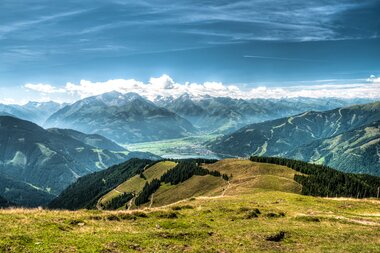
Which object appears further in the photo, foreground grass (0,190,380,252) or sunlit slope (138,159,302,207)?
sunlit slope (138,159,302,207)

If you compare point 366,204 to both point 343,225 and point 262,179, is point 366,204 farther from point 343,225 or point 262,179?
point 262,179

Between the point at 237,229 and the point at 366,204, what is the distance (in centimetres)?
4888

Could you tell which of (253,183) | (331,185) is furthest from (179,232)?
(331,185)

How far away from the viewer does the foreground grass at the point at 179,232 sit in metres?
30.4

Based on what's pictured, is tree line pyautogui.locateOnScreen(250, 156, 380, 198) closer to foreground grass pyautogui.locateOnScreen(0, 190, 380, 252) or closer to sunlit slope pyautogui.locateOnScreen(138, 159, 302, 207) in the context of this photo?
sunlit slope pyautogui.locateOnScreen(138, 159, 302, 207)

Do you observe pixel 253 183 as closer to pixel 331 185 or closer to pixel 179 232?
pixel 331 185

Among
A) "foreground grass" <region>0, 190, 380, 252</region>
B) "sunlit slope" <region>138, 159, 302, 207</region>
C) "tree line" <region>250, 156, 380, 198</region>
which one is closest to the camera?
"foreground grass" <region>0, 190, 380, 252</region>

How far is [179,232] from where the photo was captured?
38.1 m

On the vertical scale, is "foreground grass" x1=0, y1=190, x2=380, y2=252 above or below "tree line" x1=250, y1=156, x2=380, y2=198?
above

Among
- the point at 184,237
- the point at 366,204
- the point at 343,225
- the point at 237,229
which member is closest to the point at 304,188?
the point at 366,204

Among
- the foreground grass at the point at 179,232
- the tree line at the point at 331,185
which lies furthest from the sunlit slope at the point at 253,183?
the foreground grass at the point at 179,232

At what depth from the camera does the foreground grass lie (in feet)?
99.7

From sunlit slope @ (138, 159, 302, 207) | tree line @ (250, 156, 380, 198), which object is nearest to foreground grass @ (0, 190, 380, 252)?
sunlit slope @ (138, 159, 302, 207)

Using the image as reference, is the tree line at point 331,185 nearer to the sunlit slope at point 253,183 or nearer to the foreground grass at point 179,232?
the sunlit slope at point 253,183
